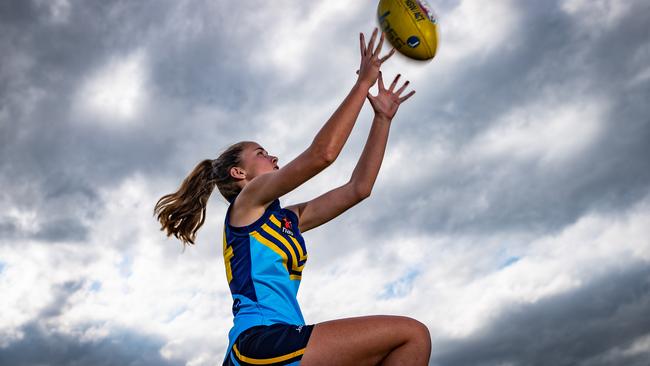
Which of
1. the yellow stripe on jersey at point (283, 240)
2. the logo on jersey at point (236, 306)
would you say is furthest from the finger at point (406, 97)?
the logo on jersey at point (236, 306)

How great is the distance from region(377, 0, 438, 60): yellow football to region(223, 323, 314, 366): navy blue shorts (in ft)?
12.2

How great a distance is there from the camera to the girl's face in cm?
588

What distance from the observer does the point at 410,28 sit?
675 centimetres

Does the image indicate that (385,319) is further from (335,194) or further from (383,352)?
(335,194)

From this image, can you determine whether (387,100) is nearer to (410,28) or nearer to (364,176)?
(364,176)

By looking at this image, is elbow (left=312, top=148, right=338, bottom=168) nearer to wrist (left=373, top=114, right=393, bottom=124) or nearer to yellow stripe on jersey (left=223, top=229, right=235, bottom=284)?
yellow stripe on jersey (left=223, top=229, right=235, bottom=284)

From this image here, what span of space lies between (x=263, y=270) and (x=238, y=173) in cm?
140

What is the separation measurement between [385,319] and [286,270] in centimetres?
109

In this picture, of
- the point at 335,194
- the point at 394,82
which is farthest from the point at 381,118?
the point at 335,194

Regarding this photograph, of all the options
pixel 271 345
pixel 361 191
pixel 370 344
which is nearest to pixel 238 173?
pixel 361 191

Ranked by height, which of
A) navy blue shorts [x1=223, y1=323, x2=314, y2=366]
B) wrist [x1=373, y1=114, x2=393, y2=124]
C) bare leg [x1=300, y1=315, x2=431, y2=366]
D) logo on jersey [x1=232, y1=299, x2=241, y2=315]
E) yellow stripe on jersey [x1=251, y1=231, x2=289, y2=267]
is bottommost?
bare leg [x1=300, y1=315, x2=431, y2=366]

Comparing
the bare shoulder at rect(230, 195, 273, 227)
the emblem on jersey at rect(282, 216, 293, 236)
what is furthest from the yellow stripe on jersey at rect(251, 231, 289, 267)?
the emblem on jersey at rect(282, 216, 293, 236)

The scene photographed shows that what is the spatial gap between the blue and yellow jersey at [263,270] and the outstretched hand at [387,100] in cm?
176

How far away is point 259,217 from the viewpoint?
16.6 ft
